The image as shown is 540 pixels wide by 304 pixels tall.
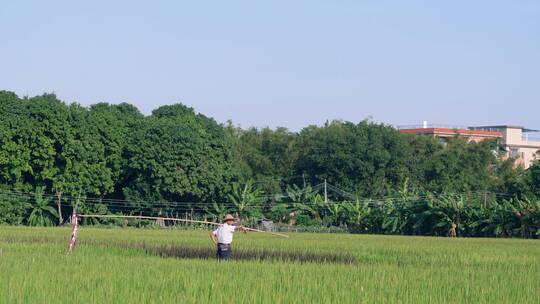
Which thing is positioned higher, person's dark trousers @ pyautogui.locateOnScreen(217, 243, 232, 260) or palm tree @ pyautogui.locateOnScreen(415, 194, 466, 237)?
palm tree @ pyautogui.locateOnScreen(415, 194, 466, 237)

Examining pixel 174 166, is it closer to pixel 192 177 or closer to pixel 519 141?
pixel 192 177

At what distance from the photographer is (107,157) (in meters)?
50.1

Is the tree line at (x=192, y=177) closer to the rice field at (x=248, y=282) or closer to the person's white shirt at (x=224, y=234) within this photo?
the person's white shirt at (x=224, y=234)

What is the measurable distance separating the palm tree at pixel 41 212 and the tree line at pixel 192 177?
0.18ft

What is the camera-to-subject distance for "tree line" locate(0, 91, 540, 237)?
45.4m

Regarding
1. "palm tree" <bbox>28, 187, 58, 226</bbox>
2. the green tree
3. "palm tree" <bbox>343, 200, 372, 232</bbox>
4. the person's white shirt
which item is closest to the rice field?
the person's white shirt

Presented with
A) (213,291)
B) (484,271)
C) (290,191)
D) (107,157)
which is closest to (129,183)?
(107,157)

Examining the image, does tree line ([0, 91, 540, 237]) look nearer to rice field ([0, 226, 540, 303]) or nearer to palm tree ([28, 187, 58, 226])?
palm tree ([28, 187, 58, 226])

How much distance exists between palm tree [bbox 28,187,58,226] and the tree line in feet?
0.18

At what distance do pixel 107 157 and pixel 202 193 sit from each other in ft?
16.7

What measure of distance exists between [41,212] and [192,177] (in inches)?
298

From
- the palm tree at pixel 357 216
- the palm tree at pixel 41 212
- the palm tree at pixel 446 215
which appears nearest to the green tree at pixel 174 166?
the palm tree at pixel 41 212

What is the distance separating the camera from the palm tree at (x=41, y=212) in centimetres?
4731

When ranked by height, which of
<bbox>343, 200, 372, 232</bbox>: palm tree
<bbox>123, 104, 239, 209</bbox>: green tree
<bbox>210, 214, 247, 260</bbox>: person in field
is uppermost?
<bbox>123, 104, 239, 209</bbox>: green tree
